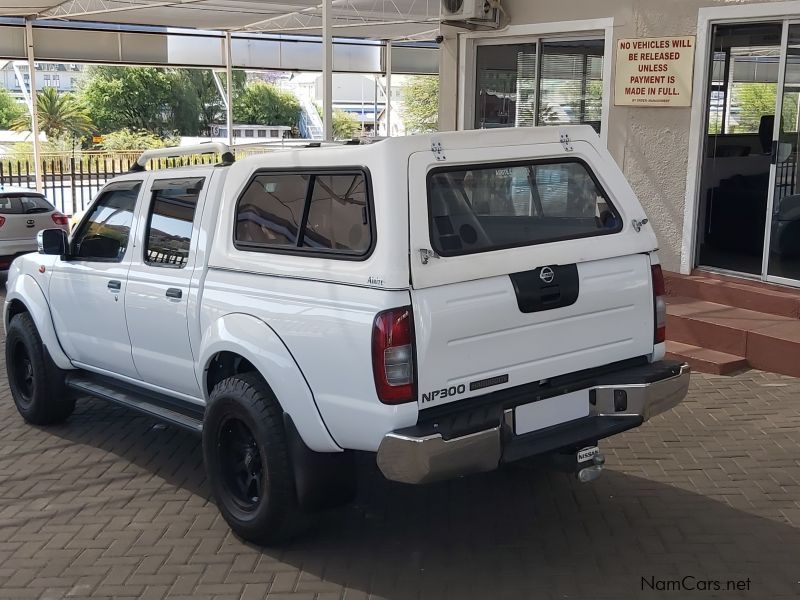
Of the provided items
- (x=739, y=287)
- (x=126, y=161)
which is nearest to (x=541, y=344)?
(x=739, y=287)

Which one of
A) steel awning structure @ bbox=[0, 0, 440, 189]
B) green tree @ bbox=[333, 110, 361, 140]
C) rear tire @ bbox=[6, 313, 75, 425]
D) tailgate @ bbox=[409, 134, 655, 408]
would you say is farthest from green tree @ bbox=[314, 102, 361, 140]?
tailgate @ bbox=[409, 134, 655, 408]

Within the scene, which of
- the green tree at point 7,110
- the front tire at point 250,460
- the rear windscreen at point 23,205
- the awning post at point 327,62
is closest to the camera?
the front tire at point 250,460

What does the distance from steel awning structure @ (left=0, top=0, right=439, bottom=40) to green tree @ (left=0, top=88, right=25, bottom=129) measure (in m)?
61.8

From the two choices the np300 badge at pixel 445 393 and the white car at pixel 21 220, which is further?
the white car at pixel 21 220

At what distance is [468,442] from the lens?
379 centimetres

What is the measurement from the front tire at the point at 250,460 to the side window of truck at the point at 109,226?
1533mm

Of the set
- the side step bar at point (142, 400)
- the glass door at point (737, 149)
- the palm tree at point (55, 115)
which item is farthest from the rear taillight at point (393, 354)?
the palm tree at point (55, 115)

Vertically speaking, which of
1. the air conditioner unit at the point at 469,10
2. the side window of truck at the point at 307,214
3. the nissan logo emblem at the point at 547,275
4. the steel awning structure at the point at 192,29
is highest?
the steel awning structure at the point at 192,29

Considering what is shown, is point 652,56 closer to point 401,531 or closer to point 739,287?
point 739,287

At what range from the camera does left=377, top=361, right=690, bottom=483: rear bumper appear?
3730mm

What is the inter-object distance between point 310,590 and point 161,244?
220 cm

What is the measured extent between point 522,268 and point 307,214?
3.47 feet

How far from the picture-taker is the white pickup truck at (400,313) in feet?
12.6

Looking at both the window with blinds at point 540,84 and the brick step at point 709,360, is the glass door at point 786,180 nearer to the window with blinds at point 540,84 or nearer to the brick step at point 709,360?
the brick step at point 709,360
